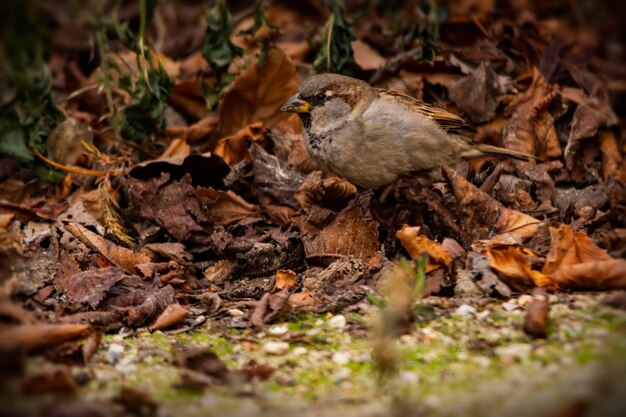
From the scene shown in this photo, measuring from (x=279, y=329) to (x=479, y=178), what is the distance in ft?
5.59

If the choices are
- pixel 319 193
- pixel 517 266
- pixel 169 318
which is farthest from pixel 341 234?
pixel 169 318

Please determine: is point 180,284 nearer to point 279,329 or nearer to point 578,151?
point 279,329

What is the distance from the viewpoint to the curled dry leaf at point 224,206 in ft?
14.4

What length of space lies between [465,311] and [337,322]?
0.50m

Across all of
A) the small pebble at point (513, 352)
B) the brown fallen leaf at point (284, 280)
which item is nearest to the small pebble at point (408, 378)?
the small pebble at point (513, 352)

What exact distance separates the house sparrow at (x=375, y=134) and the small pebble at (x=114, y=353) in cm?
163

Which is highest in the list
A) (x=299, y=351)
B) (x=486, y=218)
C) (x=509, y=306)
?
(x=486, y=218)

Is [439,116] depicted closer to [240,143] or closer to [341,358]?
[240,143]

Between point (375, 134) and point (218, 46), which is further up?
point (218, 46)

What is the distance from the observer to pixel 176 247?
13.5 ft

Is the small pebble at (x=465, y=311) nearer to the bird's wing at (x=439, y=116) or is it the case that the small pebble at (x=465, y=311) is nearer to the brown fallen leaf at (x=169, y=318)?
the brown fallen leaf at (x=169, y=318)

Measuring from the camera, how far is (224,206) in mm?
4449

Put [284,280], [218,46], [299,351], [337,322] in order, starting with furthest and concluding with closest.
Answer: [218,46]
[284,280]
[337,322]
[299,351]

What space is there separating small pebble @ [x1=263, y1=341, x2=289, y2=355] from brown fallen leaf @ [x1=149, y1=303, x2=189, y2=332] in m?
0.41
